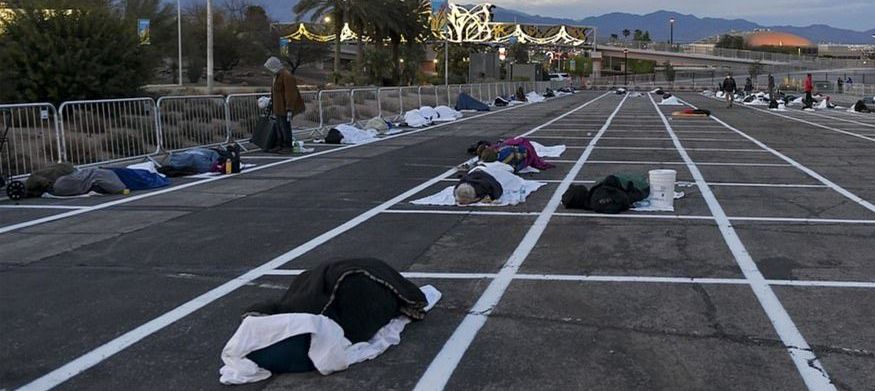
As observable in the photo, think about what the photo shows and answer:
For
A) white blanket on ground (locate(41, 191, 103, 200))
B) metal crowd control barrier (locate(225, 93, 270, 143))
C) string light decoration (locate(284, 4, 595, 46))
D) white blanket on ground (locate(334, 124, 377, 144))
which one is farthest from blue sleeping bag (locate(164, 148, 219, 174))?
string light decoration (locate(284, 4, 595, 46))

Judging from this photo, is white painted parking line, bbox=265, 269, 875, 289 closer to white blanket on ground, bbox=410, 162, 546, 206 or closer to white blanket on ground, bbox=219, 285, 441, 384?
white blanket on ground, bbox=219, 285, 441, 384

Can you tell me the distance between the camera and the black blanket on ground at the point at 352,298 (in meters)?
5.46

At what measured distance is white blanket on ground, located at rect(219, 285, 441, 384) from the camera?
5016 mm

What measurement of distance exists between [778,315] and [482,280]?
7.79ft

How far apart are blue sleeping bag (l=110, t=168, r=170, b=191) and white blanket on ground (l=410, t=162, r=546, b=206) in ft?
14.4

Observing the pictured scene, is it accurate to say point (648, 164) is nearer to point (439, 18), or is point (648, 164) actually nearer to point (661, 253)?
point (661, 253)

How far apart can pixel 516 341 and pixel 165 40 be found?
65143mm

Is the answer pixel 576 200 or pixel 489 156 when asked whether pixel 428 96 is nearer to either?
pixel 489 156

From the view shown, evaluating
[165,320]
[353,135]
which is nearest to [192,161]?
[353,135]

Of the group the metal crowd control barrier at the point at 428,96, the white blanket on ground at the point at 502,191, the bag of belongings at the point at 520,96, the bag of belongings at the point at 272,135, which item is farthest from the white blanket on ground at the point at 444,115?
the bag of belongings at the point at 520,96

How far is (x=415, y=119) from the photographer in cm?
2781

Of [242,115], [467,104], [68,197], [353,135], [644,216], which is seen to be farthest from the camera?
[467,104]

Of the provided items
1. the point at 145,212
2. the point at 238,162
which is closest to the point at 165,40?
the point at 238,162

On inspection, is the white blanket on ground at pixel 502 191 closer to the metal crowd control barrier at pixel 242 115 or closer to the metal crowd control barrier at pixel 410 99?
the metal crowd control barrier at pixel 242 115
